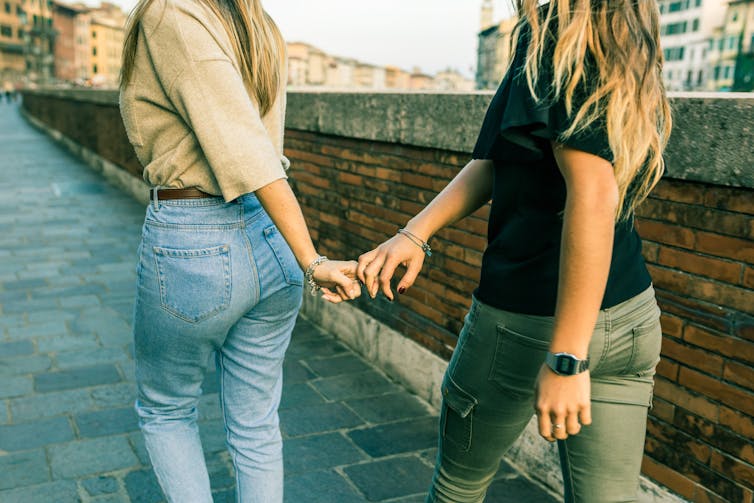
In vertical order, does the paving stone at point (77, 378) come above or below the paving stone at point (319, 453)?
below

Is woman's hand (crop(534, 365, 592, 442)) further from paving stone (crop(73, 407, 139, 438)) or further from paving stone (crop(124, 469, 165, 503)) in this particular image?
paving stone (crop(73, 407, 139, 438))

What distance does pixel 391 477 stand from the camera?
122 inches

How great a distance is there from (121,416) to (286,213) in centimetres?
236

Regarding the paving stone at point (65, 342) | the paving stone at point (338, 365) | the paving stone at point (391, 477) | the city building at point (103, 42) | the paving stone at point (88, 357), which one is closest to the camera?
the paving stone at point (391, 477)

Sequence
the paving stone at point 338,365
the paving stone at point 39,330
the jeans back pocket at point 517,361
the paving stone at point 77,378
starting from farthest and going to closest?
the paving stone at point 39,330 < the paving stone at point 338,365 < the paving stone at point 77,378 < the jeans back pocket at point 517,361

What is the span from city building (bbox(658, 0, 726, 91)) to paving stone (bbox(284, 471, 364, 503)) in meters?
106

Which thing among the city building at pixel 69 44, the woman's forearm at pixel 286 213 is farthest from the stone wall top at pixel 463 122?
the city building at pixel 69 44

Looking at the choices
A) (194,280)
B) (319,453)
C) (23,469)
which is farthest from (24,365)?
(194,280)

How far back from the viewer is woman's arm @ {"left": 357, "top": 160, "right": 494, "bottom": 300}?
1.76m

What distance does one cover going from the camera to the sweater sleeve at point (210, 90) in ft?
5.34

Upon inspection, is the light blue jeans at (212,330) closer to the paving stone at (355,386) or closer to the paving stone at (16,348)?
the paving stone at (355,386)

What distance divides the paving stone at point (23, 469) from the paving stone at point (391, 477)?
50.6 inches

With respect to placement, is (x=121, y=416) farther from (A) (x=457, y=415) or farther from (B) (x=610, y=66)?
(B) (x=610, y=66)

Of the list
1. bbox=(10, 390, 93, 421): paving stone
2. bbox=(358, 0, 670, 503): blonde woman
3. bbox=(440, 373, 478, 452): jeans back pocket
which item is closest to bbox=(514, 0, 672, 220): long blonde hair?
bbox=(358, 0, 670, 503): blonde woman
